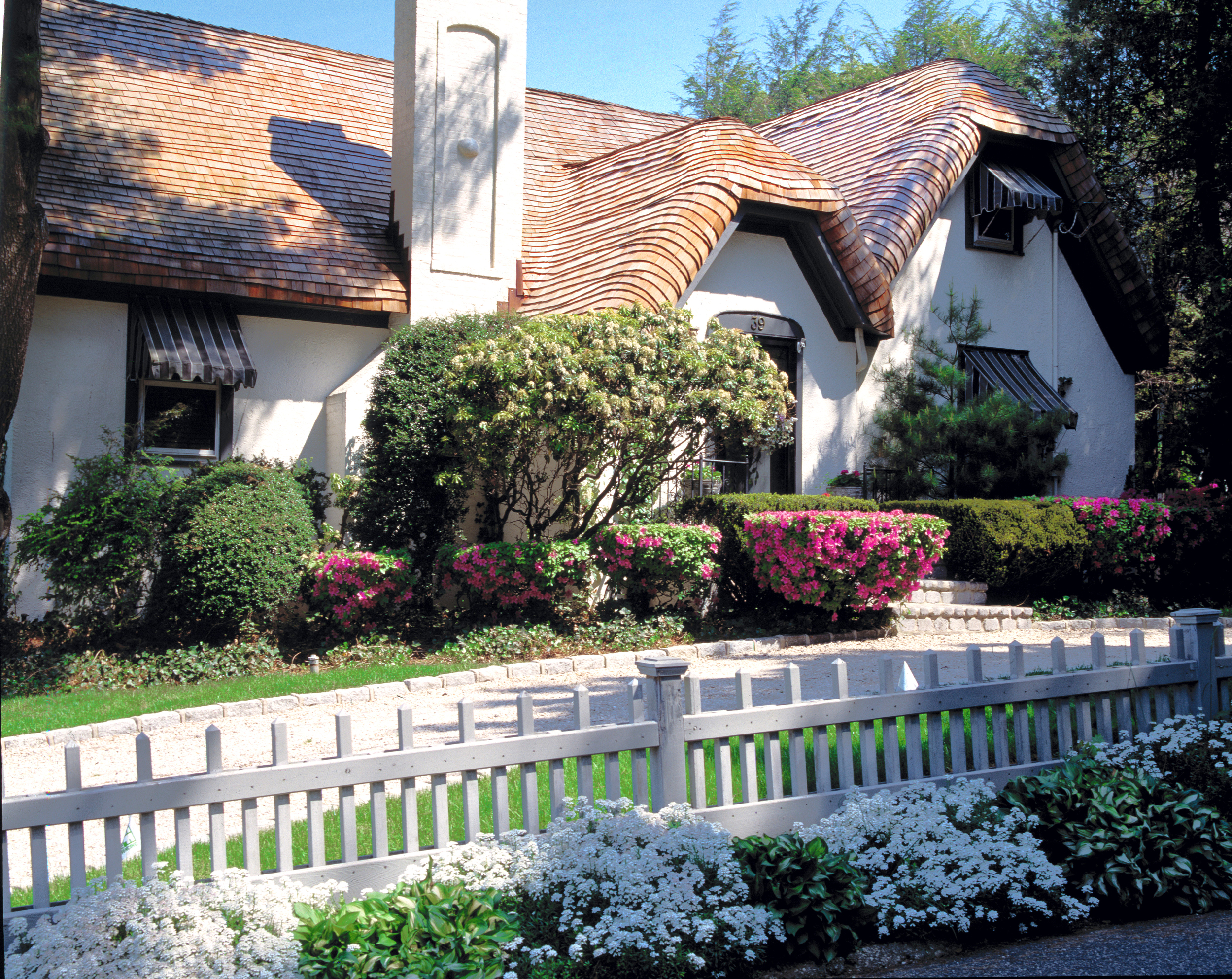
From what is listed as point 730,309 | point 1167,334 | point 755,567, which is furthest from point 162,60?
point 1167,334

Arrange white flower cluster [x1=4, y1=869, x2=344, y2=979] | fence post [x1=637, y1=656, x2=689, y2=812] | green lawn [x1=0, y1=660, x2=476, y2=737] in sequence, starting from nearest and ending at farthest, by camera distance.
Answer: white flower cluster [x1=4, y1=869, x2=344, y2=979]
fence post [x1=637, y1=656, x2=689, y2=812]
green lawn [x1=0, y1=660, x2=476, y2=737]

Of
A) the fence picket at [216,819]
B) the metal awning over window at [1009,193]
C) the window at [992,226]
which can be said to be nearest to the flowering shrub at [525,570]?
the fence picket at [216,819]

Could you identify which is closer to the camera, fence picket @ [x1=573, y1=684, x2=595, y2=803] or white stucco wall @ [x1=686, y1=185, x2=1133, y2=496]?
fence picket @ [x1=573, y1=684, x2=595, y2=803]

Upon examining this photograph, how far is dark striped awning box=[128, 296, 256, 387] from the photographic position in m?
11.1

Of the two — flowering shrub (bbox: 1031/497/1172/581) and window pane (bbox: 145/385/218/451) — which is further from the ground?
window pane (bbox: 145/385/218/451)

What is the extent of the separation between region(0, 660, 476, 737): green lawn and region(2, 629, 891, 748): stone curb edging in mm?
127

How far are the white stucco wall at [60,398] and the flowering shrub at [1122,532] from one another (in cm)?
1160

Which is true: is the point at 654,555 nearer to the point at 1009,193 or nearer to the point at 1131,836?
the point at 1131,836

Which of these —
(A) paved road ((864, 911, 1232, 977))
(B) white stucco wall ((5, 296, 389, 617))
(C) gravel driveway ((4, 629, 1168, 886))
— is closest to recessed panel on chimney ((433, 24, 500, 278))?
(B) white stucco wall ((5, 296, 389, 617))

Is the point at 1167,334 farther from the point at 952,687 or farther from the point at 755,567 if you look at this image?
the point at 952,687

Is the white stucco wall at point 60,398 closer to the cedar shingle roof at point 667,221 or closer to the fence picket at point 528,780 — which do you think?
the cedar shingle roof at point 667,221

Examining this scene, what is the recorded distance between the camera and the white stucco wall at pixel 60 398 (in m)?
10.9

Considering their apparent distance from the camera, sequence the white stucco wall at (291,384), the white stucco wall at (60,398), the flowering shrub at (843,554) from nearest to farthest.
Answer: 1. the flowering shrub at (843,554)
2. the white stucco wall at (60,398)
3. the white stucco wall at (291,384)

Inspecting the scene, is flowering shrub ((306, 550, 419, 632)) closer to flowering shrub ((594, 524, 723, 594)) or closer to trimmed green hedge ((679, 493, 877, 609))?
flowering shrub ((594, 524, 723, 594))
